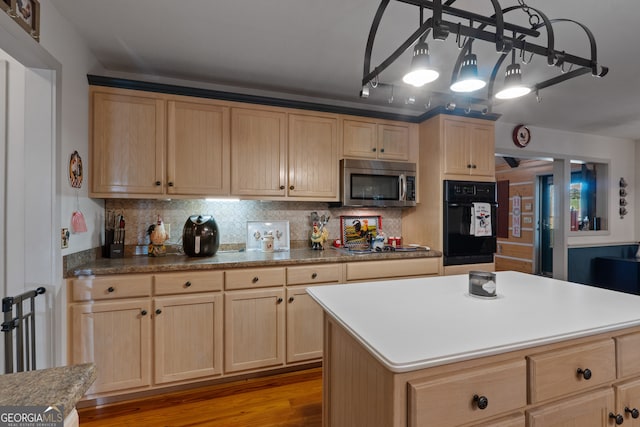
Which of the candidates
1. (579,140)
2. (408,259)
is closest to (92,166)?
(408,259)

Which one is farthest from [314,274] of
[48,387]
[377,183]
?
[48,387]

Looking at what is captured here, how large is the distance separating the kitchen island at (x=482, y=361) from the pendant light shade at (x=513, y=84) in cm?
96

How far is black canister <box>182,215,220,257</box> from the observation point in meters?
2.45

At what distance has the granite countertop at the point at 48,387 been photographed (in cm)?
57

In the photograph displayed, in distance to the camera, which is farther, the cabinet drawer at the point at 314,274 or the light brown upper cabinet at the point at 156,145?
the cabinet drawer at the point at 314,274

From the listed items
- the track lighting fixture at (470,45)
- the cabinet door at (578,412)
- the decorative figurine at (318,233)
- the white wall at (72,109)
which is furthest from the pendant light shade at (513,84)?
the white wall at (72,109)

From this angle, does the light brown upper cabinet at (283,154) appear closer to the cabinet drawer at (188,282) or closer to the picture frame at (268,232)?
the picture frame at (268,232)

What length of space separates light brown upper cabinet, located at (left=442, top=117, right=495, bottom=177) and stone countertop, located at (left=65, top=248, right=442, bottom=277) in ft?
2.90

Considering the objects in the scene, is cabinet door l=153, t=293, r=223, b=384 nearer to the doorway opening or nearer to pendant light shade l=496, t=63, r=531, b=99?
pendant light shade l=496, t=63, r=531, b=99

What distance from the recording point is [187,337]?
84.7 inches

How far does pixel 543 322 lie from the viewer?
1.08 m

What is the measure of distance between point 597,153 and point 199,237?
18.7 ft

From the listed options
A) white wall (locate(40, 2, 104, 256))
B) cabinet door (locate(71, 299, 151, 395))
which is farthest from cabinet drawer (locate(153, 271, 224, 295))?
white wall (locate(40, 2, 104, 256))

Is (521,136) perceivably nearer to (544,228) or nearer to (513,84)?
(544,228)
